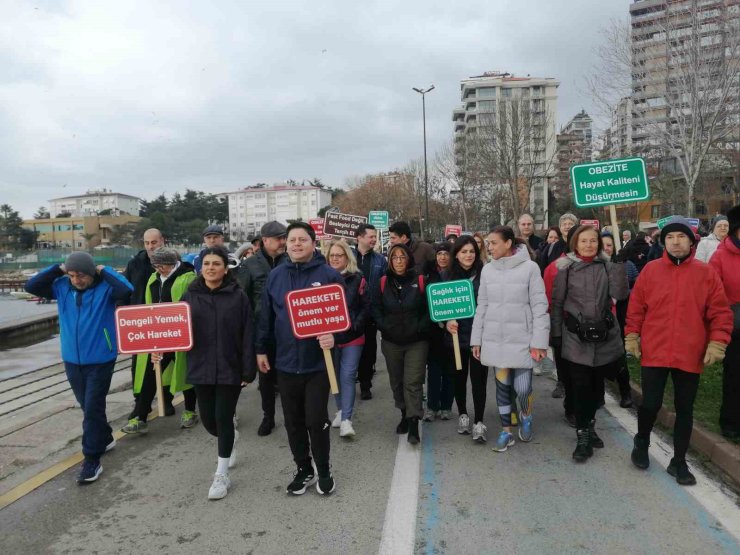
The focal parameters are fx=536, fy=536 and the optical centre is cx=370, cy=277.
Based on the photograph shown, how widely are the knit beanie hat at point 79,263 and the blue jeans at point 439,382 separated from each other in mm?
3231

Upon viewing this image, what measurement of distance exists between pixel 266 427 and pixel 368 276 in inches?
96.2

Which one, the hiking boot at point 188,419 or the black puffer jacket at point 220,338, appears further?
the hiking boot at point 188,419

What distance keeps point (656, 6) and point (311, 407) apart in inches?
966

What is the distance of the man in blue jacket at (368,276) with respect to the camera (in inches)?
263

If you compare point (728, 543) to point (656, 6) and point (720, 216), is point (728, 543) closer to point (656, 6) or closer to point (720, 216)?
point (720, 216)

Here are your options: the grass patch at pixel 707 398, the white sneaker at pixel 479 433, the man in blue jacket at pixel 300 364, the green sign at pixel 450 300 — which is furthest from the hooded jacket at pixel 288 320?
the grass patch at pixel 707 398

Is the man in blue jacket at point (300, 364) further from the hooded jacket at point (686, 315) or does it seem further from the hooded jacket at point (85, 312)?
the hooded jacket at point (686, 315)

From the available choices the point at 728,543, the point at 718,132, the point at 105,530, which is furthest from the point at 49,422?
the point at 718,132

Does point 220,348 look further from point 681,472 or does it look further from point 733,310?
point 733,310

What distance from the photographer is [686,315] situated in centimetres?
399

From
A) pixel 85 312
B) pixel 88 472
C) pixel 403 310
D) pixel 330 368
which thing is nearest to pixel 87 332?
pixel 85 312

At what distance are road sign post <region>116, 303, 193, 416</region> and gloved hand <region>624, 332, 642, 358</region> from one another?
3.41m

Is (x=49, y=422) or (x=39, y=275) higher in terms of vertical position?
(x=39, y=275)

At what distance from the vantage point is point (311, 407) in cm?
396
